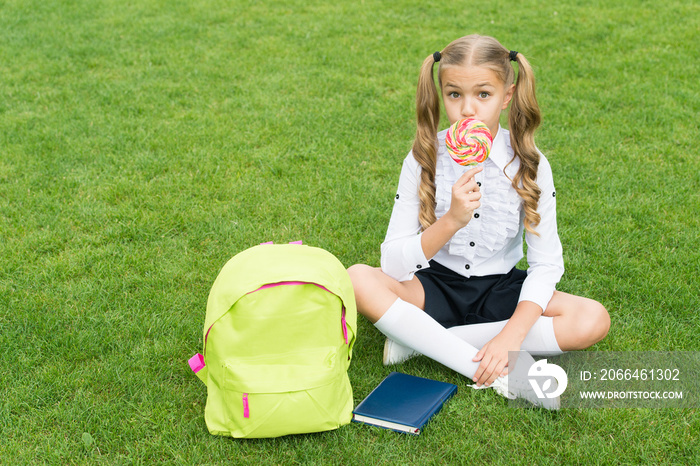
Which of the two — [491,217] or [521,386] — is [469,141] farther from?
[521,386]

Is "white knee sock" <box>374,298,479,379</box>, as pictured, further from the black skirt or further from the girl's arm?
the black skirt

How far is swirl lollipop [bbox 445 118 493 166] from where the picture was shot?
2799mm

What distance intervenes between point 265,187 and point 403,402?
231 centimetres

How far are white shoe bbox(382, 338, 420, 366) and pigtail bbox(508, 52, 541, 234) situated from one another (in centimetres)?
79

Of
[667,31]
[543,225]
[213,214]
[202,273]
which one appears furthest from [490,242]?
[667,31]

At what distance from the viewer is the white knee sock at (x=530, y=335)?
308 cm

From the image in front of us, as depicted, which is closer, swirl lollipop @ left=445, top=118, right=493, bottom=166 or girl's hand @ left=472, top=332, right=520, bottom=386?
swirl lollipop @ left=445, top=118, right=493, bottom=166

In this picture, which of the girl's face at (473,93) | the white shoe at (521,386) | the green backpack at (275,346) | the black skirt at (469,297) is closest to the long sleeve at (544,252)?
the black skirt at (469,297)

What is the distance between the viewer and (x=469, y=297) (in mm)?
3262

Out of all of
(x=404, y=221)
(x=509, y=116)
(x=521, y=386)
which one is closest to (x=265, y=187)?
(x=404, y=221)

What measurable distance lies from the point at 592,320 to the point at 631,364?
37 centimetres

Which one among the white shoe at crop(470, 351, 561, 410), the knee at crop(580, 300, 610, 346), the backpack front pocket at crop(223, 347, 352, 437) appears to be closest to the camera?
the backpack front pocket at crop(223, 347, 352, 437)

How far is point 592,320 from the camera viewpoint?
3.01 metres

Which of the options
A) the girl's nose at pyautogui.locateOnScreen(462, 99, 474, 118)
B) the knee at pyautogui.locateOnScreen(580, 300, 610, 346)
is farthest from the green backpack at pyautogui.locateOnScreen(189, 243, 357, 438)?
the knee at pyautogui.locateOnScreen(580, 300, 610, 346)
